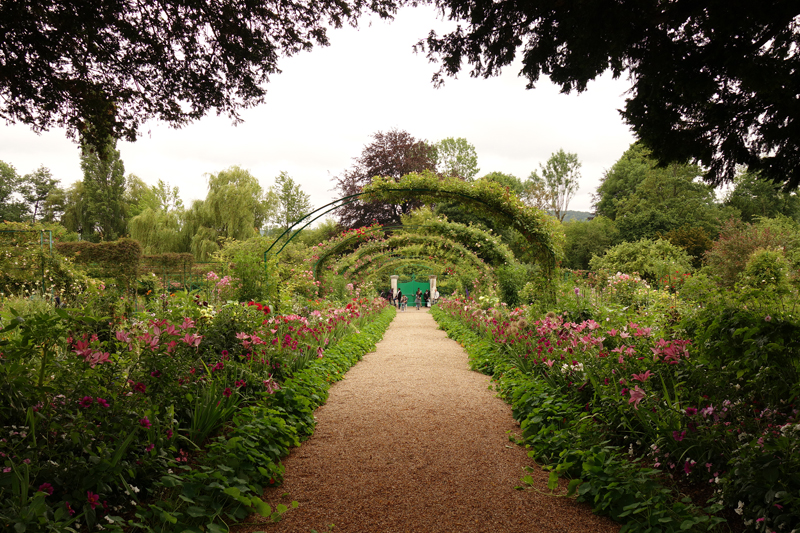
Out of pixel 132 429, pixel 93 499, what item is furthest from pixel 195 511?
pixel 132 429

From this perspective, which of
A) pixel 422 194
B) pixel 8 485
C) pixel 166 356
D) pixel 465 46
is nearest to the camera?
pixel 8 485

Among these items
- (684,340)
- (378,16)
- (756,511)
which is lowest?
(756,511)

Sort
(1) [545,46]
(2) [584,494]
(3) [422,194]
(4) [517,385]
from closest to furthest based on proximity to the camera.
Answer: (2) [584,494]
(1) [545,46]
(4) [517,385]
(3) [422,194]

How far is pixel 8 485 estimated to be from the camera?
1.66 m

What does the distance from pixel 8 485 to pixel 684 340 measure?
11.6ft

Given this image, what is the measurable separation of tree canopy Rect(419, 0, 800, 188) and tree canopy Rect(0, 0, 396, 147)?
120 cm

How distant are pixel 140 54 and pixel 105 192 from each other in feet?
66.0

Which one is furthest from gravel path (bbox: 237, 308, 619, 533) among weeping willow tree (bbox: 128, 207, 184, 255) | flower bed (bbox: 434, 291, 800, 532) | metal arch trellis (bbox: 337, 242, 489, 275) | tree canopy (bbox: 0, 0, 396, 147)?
weeping willow tree (bbox: 128, 207, 184, 255)

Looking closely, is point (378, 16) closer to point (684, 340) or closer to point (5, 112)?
point (5, 112)

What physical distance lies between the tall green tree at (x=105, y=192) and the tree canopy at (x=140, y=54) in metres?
17.9

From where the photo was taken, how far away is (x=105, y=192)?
1961 cm

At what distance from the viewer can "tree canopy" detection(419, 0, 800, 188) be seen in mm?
2178

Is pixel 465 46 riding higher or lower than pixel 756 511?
higher

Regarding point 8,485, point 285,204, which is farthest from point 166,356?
point 285,204
